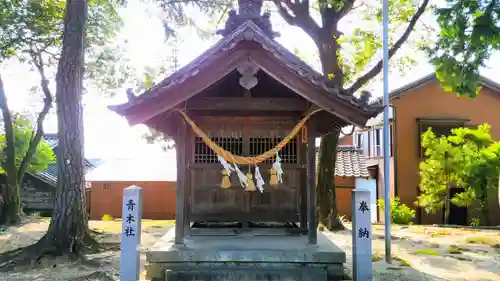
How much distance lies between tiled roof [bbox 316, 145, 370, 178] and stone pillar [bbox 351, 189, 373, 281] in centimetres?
1965

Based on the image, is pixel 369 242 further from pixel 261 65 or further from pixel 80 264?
pixel 80 264

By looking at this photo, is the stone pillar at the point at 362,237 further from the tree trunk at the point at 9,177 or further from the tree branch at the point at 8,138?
the tree branch at the point at 8,138

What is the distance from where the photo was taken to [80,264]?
9641mm

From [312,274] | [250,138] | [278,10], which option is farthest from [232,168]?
[278,10]

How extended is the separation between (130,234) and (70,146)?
16.9ft

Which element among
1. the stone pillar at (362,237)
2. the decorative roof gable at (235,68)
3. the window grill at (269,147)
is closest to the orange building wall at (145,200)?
the window grill at (269,147)

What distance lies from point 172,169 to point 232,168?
73.3 ft

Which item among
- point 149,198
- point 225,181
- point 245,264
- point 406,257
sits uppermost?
point 225,181

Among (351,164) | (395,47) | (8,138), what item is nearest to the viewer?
(395,47)

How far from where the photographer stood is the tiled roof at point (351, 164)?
Result: 26.0m

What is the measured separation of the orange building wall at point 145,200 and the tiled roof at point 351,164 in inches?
415

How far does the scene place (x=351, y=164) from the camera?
2728cm

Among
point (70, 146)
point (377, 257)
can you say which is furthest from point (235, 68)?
point (377, 257)

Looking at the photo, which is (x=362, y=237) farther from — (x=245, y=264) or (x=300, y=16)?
(x=300, y=16)
